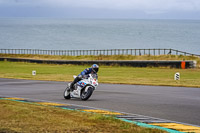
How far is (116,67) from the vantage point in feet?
156

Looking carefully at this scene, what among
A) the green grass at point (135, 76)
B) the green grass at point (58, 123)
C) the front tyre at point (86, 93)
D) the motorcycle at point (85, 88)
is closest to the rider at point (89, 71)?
the motorcycle at point (85, 88)

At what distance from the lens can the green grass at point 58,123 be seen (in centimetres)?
876

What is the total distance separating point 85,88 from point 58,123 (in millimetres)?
5765

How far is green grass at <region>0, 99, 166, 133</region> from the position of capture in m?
8.76

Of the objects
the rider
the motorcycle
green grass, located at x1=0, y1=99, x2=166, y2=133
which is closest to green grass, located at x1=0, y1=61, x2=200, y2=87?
the motorcycle

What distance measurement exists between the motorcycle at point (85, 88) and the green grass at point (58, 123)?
319 cm

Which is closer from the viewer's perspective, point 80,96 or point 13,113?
point 13,113

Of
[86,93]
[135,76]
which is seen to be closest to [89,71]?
[86,93]

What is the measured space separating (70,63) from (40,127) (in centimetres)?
4496

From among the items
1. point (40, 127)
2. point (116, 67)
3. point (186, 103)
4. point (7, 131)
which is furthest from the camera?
point (116, 67)

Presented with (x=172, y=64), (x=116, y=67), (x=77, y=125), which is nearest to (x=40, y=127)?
(x=77, y=125)

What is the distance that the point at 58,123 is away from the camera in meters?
9.62

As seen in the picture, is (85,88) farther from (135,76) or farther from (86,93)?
(135,76)

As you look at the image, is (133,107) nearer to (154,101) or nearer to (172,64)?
(154,101)
